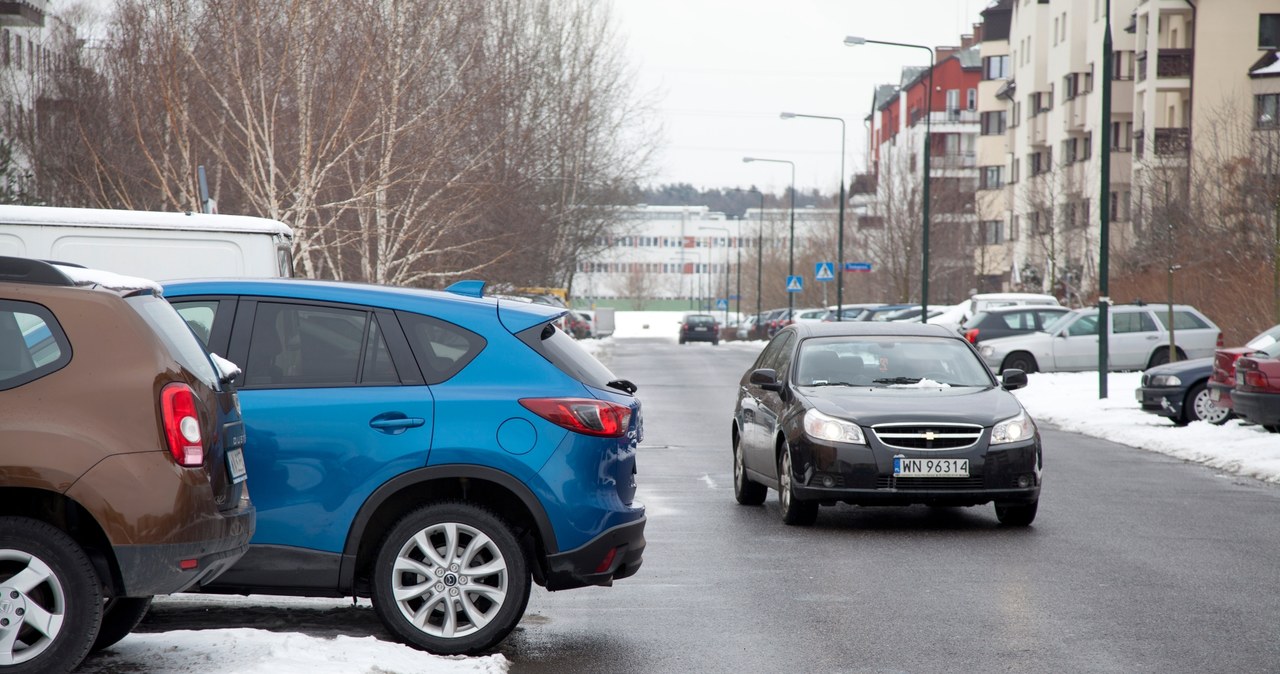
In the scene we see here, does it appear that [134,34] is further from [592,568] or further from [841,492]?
[592,568]

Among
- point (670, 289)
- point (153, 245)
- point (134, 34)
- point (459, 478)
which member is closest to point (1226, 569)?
point (459, 478)

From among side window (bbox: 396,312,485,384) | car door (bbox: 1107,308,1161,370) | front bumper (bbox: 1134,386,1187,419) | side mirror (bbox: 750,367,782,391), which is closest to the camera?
side window (bbox: 396,312,485,384)

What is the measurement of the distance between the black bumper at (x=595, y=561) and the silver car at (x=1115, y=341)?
2549 centimetres

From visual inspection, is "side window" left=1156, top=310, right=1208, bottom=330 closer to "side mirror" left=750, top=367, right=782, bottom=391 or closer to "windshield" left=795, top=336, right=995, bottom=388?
"windshield" left=795, top=336, right=995, bottom=388

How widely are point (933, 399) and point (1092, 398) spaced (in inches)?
674

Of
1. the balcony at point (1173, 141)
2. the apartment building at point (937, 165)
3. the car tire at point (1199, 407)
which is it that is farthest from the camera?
the apartment building at point (937, 165)

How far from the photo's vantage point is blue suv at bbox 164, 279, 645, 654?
22.5 feet

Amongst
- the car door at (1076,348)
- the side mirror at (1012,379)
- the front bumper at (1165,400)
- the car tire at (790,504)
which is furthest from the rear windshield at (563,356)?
the car door at (1076,348)

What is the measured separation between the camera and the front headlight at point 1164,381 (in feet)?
71.5

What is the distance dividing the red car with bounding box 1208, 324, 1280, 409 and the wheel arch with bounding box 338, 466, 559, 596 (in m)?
13.8

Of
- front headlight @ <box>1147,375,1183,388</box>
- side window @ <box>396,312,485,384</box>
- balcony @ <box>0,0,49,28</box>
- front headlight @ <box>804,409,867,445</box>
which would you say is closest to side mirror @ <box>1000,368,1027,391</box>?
front headlight @ <box>804,409,867,445</box>

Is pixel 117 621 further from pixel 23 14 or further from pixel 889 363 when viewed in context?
pixel 23 14

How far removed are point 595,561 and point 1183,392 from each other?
1658cm

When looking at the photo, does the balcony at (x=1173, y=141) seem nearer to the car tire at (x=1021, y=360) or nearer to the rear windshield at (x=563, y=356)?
the car tire at (x=1021, y=360)
